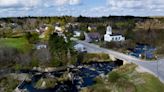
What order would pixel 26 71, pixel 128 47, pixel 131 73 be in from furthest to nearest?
pixel 128 47, pixel 26 71, pixel 131 73

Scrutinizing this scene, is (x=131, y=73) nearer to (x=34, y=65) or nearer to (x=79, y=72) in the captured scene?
(x=79, y=72)

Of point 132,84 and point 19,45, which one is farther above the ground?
point 132,84

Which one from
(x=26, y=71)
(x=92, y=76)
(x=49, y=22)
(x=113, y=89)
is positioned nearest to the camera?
(x=113, y=89)

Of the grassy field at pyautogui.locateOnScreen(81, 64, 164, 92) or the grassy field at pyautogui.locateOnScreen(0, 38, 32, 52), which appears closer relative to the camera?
the grassy field at pyautogui.locateOnScreen(81, 64, 164, 92)

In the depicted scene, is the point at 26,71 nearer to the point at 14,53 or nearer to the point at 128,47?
the point at 14,53

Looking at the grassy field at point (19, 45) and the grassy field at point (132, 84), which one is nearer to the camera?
the grassy field at point (132, 84)

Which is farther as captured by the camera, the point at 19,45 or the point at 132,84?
the point at 19,45

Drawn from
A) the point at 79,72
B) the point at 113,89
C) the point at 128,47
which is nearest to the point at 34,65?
the point at 79,72

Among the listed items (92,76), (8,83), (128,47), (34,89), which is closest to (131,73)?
(92,76)

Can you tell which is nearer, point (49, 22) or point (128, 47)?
point (128, 47)
